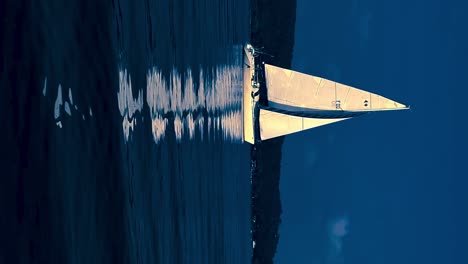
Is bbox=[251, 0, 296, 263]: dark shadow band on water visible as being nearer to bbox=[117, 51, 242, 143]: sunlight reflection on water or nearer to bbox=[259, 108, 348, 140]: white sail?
bbox=[259, 108, 348, 140]: white sail

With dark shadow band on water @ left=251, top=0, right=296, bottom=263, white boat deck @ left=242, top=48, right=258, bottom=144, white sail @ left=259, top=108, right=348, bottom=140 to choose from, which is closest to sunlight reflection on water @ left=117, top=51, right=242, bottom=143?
white boat deck @ left=242, top=48, right=258, bottom=144

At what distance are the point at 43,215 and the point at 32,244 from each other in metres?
0.68

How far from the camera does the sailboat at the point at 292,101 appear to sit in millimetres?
37344

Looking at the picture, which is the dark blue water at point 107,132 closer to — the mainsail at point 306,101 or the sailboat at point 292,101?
the sailboat at point 292,101

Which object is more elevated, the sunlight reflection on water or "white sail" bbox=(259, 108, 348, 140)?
the sunlight reflection on water

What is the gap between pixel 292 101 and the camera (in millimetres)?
38875

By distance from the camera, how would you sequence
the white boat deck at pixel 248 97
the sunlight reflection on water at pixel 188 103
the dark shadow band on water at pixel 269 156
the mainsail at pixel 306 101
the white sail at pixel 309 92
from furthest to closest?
the dark shadow band on water at pixel 269 156, the white sail at pixel 309 92, the mainsail at pixel 306 101, the white boat deck at pixel 248 97, the sunlight reflection on water at pixel 188 103

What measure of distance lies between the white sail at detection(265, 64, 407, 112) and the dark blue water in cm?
1156

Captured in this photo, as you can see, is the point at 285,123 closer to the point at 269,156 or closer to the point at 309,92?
the point at 309,92

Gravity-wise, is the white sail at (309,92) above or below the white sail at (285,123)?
above

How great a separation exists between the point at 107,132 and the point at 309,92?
80.3 feet

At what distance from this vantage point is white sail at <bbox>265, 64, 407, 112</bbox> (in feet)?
124

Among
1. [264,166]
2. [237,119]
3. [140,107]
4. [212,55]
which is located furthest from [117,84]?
[264,166]

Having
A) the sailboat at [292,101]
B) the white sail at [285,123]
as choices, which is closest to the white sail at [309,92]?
the sailboat at [292,101]
